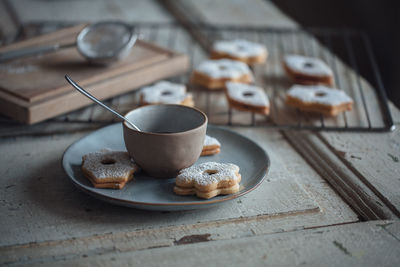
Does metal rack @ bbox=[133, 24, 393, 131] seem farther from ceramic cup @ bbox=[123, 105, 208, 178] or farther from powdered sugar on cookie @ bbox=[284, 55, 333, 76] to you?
ceramic cup @ bbox=[123, 105, 208, 178]

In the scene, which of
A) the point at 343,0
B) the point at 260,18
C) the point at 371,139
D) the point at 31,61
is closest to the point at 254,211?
the point at 371,139

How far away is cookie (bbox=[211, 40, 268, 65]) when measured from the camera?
1438 mm

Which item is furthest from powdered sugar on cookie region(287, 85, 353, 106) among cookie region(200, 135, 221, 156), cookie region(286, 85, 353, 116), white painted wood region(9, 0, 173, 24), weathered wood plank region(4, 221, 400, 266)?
white painted wood region(9, 0, 173, 24)

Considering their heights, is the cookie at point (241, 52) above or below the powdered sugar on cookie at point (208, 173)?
above

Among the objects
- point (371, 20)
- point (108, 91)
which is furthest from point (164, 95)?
point (371, 20)

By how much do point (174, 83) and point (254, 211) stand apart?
2.09 ft

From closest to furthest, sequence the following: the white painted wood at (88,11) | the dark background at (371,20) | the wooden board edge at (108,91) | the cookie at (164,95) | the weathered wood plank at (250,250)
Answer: the weathered wood plank at (250,250)
the wooden board edge at (108,91)
the cookie at (164,95)
the white painted wood at (88,11)
the dark background at (371,20)

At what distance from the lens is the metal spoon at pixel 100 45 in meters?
1.22

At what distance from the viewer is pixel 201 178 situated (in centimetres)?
74

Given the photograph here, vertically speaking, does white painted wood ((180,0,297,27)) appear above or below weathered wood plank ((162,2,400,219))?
above

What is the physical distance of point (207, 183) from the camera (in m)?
0.73

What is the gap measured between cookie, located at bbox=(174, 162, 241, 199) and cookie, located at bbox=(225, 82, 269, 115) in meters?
0.39

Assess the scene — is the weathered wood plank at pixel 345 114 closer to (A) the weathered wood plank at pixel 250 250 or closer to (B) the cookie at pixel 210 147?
(A) the weathered wood plank at pixel 250 250

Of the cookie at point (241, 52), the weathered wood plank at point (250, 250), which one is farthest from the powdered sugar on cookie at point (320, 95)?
the weathered wood plank at point (250, 250)
